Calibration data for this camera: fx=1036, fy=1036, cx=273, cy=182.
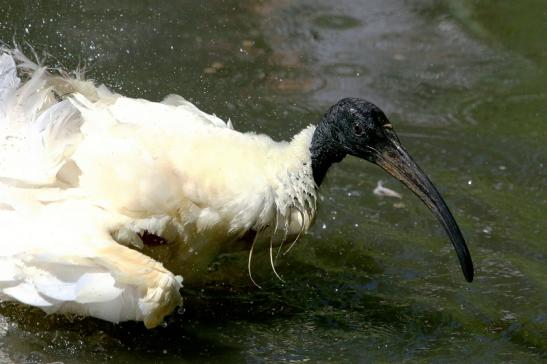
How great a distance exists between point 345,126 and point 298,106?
8.53 ft

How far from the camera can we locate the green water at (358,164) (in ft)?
17.2

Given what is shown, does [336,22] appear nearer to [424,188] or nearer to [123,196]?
[424,188]

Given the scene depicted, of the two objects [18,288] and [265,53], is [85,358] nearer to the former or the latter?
[18,288]

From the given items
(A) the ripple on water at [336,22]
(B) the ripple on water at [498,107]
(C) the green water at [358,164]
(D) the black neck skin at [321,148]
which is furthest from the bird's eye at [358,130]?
(A) the ripple on water at [336,22]

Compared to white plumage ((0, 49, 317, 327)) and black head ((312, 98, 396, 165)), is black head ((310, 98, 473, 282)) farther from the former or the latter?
white plumage ((0, 49, 317, 327))

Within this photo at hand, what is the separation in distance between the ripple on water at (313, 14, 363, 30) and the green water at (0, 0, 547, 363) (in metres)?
0.03

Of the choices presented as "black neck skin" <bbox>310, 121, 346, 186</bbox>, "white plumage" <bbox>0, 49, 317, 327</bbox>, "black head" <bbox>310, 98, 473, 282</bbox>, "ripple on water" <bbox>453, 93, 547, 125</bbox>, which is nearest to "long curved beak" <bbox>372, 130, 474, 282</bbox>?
"black head" <bbox>310, 98, 473, 282</bbox>

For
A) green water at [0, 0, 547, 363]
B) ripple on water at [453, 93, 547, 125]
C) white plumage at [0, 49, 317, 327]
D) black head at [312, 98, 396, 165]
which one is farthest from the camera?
ripple on water at [453, 93, 547, 125]

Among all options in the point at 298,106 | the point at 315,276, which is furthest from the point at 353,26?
the point at 315,276

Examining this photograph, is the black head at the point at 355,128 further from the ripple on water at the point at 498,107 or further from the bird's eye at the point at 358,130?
the ripple on water at the point at 498,107

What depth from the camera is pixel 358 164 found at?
7242 millimetres

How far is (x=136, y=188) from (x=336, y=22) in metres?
4.80

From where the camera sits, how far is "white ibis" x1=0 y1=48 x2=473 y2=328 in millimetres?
4727

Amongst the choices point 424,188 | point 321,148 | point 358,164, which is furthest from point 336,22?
point 424,188
